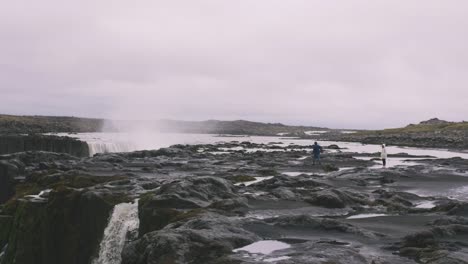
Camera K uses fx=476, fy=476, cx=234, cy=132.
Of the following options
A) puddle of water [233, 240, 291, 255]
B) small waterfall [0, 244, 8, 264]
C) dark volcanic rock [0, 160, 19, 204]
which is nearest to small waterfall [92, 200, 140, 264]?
puddle of water [233, 240, 291, 255]

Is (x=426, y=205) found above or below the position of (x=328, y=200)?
below

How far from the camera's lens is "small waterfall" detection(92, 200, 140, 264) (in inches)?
869

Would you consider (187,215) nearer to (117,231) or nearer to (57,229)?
(117,231)

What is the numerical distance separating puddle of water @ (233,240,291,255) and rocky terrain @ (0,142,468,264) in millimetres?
34

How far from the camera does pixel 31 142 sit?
293 feet

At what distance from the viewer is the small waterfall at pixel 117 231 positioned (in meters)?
22.1

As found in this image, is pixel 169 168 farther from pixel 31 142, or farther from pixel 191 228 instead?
pixel 31 142

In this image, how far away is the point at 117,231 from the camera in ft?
77.2

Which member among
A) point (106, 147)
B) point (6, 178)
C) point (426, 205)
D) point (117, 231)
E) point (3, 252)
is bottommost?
point (3, 252)

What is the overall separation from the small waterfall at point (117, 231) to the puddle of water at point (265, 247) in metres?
8.61

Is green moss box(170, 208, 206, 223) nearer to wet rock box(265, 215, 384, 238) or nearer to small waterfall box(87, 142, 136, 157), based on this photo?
wet rock box(265, 215, 384, 238)

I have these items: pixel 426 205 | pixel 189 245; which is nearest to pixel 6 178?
pixel 189 245

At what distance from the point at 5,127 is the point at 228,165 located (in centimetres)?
15654

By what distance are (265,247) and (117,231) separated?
36.0 feet
